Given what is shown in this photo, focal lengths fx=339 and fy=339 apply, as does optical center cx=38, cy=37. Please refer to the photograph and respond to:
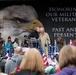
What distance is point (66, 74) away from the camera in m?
3.36

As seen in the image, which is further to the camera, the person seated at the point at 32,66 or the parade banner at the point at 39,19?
the parade banner at the point at 39,19

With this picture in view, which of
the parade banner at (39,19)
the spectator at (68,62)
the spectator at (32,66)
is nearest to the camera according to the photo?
the spectator at (68,62)

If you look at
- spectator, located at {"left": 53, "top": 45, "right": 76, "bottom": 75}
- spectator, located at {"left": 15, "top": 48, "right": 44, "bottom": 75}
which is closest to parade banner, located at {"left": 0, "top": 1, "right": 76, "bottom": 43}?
spectator, located at {"left": 15, "top": 48, "right": 44, "bottom": 75}

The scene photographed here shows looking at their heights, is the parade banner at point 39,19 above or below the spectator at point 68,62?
above

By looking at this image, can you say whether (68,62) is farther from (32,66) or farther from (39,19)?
(39,19)

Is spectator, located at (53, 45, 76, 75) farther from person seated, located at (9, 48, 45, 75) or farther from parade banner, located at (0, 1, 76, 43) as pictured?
parade banner, located at (0, 1, 76, 43)

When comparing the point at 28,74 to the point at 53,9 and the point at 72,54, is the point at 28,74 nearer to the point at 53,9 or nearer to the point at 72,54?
the point at 72,54

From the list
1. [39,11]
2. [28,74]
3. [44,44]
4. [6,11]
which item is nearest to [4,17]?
[6,11]

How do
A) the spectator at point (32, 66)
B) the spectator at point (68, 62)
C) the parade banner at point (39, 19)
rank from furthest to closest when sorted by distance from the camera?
the parade banner at point (39, 19) < the spectator at point (32, 66) < the spectator at point (68, 62)

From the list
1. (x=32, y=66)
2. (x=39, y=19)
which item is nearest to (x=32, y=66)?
(x=32, y=66)

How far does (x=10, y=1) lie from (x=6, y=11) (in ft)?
2.15

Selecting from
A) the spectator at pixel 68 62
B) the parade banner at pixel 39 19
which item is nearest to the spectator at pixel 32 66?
the spectator at pixel 68 62

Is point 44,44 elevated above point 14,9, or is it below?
below

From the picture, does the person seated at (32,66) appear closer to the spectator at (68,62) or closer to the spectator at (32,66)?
the spectator at (32,66)
